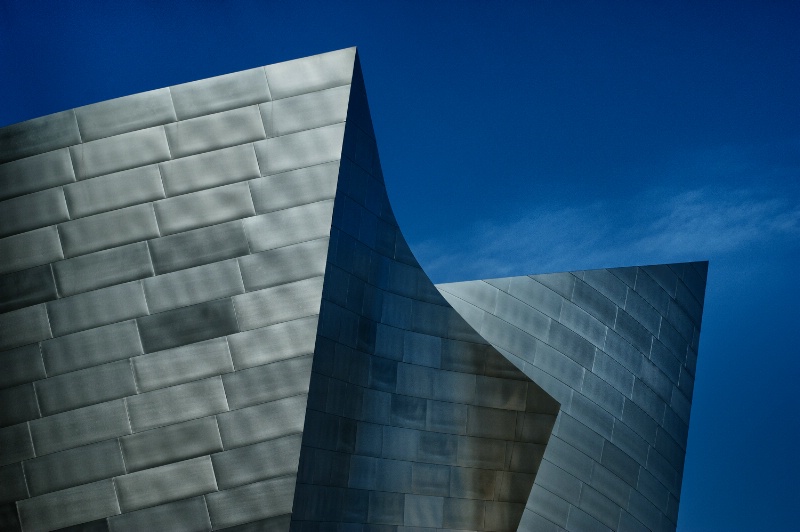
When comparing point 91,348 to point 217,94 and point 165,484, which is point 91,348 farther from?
point 217,94

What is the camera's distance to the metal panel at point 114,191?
15.0 meters

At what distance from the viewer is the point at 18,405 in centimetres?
1457

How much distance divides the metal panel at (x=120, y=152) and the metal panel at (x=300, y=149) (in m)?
1.64

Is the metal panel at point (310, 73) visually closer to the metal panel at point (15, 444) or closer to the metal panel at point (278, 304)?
the metal panel at point (278, 304)

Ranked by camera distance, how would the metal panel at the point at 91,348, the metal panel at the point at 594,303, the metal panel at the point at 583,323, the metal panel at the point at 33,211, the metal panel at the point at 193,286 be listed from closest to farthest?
the metal panel at the point at 91,348 < the metal panel at the point at 193,286 < the metal panel at the point at 33,211 < the metal panel at the point at 583,323 < the metal panel at the point at 594,303

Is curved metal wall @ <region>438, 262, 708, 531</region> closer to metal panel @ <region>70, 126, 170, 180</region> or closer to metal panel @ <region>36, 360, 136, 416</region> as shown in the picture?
metal panel @ <region>70, 126, 170, 180</region>

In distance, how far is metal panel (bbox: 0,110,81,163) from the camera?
15242mm

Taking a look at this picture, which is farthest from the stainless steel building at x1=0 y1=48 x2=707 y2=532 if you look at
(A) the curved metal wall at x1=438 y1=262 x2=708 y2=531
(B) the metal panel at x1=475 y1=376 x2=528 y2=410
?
(A) the curved metal wall at x1=438 y1=262 x2=708 y2=531

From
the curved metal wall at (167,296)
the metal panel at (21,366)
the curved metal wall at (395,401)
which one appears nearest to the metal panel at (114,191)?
the curved metal wall at (167,296)

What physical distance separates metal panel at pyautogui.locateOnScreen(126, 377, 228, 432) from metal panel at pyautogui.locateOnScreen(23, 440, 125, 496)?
600 mm

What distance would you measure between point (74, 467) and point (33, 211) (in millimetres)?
4254

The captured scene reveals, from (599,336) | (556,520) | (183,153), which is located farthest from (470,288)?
(183,153)

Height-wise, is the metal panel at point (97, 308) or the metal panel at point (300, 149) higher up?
the metal panel at point (300, 149)

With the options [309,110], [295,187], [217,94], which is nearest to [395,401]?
[295,187]
